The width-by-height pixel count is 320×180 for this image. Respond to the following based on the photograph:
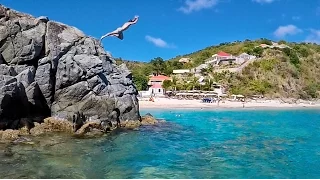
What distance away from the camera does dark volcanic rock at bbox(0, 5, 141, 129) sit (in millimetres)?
20895

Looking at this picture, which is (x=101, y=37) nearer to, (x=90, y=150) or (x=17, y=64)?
(x=17, y=64)

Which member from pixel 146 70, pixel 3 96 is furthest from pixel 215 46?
pixel 3 96

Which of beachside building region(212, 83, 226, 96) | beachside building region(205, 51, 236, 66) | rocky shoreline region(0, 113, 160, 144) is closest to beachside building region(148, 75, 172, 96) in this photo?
beachside building region(212, 83, 226, 96)

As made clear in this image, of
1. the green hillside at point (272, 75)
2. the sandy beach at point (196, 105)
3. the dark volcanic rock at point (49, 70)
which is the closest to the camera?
the dark volcanic rock at point (49, 70)

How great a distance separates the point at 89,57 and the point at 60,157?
10759 millimetres

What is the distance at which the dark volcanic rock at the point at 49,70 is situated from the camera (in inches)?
823

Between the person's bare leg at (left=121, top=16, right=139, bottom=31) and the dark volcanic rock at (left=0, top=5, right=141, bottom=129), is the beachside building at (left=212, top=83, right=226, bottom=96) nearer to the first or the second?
the person's bare leg at (left=121, top=16, right=139, bottom=31)

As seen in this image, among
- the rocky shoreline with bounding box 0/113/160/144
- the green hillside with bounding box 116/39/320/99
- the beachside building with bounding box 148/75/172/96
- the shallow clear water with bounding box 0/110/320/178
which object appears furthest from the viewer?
the green hillside with bounding box 116/39/320/99

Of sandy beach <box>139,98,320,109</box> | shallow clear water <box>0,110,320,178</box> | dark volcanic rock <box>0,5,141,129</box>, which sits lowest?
shallow clear water <box>0,110,320,178</box>

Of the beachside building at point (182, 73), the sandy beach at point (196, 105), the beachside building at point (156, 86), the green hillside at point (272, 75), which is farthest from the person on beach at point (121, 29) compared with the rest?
the beachside building at point (182, 73)

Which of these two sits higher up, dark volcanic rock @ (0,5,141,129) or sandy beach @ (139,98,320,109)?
dark volcanic rock @ (0,5,141,129)

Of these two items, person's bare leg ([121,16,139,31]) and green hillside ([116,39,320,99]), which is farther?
green hillside ([116,39,320,99])

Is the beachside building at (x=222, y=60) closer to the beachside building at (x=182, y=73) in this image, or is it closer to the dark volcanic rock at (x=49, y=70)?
the beachside building at (x=182, y=73)

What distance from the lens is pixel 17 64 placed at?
70.6 ft
